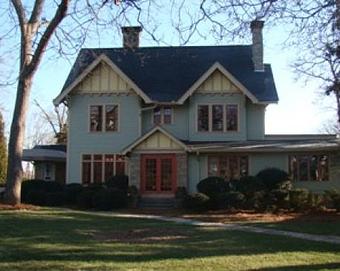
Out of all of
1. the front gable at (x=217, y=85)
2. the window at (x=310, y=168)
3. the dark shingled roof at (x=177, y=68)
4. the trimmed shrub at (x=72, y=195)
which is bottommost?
the trimmed shrub at (x=72, y=195)

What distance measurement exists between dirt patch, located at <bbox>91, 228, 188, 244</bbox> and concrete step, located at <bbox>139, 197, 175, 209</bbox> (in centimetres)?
1230

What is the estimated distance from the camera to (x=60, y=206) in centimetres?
3081

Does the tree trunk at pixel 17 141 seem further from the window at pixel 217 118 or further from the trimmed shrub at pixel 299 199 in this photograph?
the trimmed shrub at pixel 299 199

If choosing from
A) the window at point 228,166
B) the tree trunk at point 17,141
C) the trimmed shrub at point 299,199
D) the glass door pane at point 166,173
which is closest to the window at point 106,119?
the glass door pane at point 166,173

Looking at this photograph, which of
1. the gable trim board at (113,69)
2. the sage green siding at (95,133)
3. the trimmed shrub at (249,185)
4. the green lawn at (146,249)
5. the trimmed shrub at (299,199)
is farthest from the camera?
the sage green siding at (95,133)

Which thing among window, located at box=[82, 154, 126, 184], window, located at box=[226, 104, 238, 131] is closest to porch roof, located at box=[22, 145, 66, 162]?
window, located at box=[82, 154, 126, 184]

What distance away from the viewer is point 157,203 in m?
31.5

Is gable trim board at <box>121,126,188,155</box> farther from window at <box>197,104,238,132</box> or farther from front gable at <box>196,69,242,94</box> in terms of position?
front gable at <box>196,69,242,94</box>

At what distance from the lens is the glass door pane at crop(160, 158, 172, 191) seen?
32375 millimetres

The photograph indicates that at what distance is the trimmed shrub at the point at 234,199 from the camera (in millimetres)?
28797

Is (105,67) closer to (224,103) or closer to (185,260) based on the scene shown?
(224,103)

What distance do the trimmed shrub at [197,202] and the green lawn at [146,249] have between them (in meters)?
8.81

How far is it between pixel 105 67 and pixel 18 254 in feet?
74.8

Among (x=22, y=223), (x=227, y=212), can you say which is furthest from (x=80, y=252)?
(x=227, y=212)
